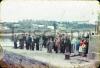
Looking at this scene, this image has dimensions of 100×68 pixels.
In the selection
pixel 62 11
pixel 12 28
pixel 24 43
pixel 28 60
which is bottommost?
pixel 28 60

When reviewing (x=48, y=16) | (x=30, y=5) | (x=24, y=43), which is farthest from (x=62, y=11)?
(x=24, y=43)

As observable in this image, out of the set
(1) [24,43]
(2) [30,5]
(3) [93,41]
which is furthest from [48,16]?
(3) [93,41]

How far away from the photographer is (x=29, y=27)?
1713mm

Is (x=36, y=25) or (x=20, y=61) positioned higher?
(x=36, y=25)

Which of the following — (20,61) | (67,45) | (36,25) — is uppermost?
(36,25)

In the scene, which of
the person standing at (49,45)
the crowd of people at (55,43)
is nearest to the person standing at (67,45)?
the crowd of people at (55,43)

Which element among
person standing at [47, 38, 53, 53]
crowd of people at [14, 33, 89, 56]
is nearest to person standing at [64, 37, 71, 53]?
crowd of people at [14, 33, 89, 56]

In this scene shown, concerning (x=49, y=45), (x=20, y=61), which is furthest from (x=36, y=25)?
(x=20, y=61)

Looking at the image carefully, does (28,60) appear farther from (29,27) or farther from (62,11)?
(62,11)

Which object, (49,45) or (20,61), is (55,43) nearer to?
(49,45)

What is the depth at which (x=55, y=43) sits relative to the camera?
1739 mm

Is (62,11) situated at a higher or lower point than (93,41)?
higher

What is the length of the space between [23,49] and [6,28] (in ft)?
0.64

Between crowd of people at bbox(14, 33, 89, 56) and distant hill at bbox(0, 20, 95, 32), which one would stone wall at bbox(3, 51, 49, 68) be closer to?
crowd of people at bbox(14, 33, 89, 56)
